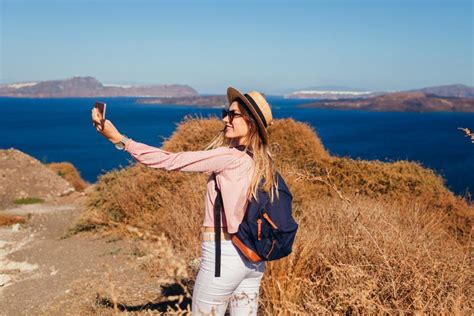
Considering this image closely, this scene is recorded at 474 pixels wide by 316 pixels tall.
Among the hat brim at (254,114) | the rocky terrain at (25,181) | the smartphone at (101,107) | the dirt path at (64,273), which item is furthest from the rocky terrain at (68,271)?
the rocky terrain at (25,181)

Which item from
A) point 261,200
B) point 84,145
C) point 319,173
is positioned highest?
point 261,200

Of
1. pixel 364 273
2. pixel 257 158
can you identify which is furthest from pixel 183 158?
pixel 364 273

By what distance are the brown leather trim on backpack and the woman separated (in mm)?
36

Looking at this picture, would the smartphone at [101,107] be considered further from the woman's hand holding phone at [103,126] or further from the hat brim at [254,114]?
the hat brim at [254,114]

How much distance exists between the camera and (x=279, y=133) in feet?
44.2

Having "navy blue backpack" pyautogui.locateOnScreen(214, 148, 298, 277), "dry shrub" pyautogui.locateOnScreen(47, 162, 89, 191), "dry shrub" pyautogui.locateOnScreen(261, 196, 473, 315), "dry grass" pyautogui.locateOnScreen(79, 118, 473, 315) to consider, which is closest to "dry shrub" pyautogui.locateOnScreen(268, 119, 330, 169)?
"dry grass" pyautogui.locateOnScreen(79, 118, 473, 315)

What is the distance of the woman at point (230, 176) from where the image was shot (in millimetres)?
3031

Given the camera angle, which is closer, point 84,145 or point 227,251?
point 227,251

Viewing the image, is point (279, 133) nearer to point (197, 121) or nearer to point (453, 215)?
point (197, 121)

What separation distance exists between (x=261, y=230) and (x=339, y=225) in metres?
2.53

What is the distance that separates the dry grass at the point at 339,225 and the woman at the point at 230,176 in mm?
380

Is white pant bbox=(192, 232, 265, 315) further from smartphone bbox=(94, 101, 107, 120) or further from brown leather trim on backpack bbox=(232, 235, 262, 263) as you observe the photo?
smartphone bbox=(94, 101, 107, 120)

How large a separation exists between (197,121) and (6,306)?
6280 mm

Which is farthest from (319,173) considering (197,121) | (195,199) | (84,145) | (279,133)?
(84,145)
